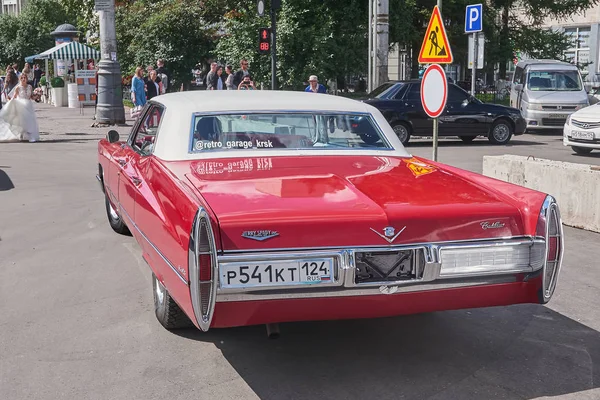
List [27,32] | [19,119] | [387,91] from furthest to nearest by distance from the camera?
[27,32] < [387,91] < [19,119]

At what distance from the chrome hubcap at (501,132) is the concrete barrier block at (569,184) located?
32.6ft

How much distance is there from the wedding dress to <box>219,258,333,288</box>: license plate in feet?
53.8

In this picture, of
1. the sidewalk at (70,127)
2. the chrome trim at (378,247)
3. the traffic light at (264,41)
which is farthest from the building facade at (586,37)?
the chrome trim at (378,247)

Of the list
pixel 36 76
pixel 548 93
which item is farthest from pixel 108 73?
pixel 36 76

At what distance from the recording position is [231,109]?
18.5ft

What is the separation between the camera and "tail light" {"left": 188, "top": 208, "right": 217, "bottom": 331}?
12.6ft

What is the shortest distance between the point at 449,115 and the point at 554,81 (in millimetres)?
5591

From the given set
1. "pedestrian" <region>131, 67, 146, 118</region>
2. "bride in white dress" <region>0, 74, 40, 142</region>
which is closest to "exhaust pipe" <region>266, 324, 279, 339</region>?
"bride in white dress" <region>0, 74, 40, 142</region>

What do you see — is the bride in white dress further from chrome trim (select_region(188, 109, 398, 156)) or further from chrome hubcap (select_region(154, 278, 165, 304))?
chrome hubcap (select_region(154, 278, 165, 304))

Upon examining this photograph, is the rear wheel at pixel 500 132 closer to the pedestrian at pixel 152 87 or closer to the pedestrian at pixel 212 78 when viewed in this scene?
the pedestrian at pixel 212 78

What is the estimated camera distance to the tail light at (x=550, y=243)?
4.29 meters

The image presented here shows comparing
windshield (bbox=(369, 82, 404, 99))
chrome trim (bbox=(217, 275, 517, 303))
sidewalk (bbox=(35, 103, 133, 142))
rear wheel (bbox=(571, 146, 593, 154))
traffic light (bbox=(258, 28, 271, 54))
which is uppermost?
traffic light (bbox=(258, 28, 271, 54))

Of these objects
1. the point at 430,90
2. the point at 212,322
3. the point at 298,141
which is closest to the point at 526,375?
the point at 212,322

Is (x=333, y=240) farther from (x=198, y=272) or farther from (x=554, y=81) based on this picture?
(x=554, y=81)
